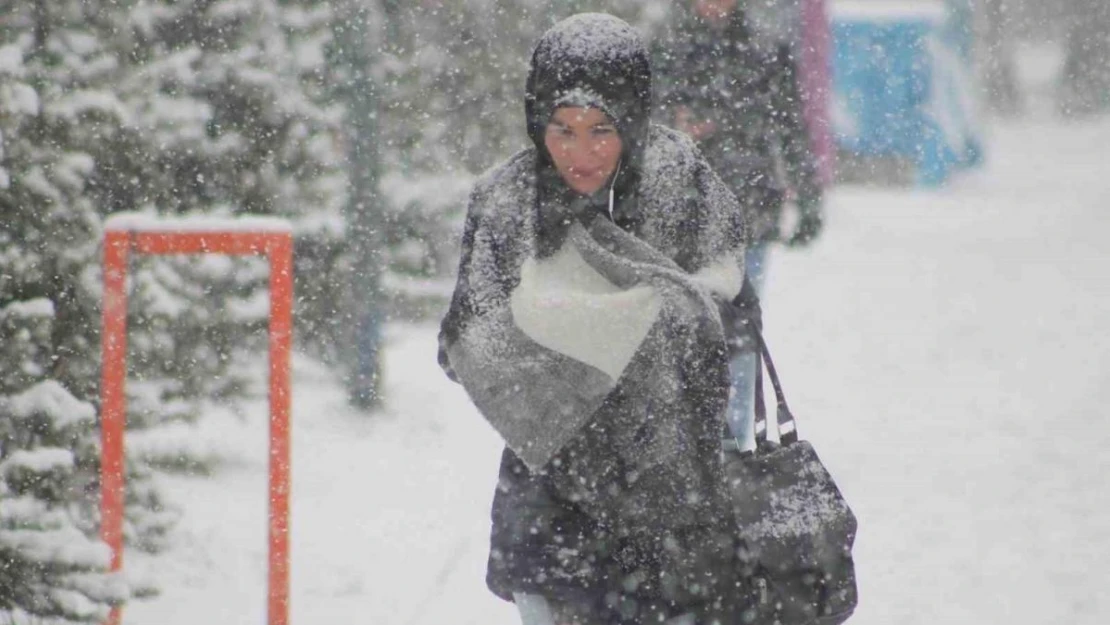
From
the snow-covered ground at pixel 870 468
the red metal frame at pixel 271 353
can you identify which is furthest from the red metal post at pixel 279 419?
the snow-covered ground at pixel 870 468

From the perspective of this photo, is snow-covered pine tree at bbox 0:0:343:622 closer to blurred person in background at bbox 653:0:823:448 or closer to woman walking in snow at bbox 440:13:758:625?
blurred person in background at bbox 653:0:823:448

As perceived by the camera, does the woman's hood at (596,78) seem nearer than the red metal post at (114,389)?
Yes

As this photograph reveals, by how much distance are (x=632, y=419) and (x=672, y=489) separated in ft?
0.52

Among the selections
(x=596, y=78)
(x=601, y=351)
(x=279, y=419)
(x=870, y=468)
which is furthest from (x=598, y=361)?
(x=870, y=468)

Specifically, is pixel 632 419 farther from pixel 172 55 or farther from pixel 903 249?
pixel 903 249

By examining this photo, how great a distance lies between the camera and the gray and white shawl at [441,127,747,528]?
10.2 ft

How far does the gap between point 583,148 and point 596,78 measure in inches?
5.6

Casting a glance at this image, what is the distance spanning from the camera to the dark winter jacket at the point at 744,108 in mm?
5918

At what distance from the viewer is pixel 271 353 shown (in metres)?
4.62

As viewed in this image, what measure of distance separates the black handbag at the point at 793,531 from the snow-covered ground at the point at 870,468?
8.35 feet

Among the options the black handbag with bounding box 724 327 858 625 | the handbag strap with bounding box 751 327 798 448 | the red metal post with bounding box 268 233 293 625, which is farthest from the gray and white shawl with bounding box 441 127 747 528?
the red metal post with bounding box 268 233 293 625

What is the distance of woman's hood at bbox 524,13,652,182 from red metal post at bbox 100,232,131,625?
1.69 m

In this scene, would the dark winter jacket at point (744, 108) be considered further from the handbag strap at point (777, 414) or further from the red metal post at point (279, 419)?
the handbag strap at point (777, 414)

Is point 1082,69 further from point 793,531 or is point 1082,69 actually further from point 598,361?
point 598,361
